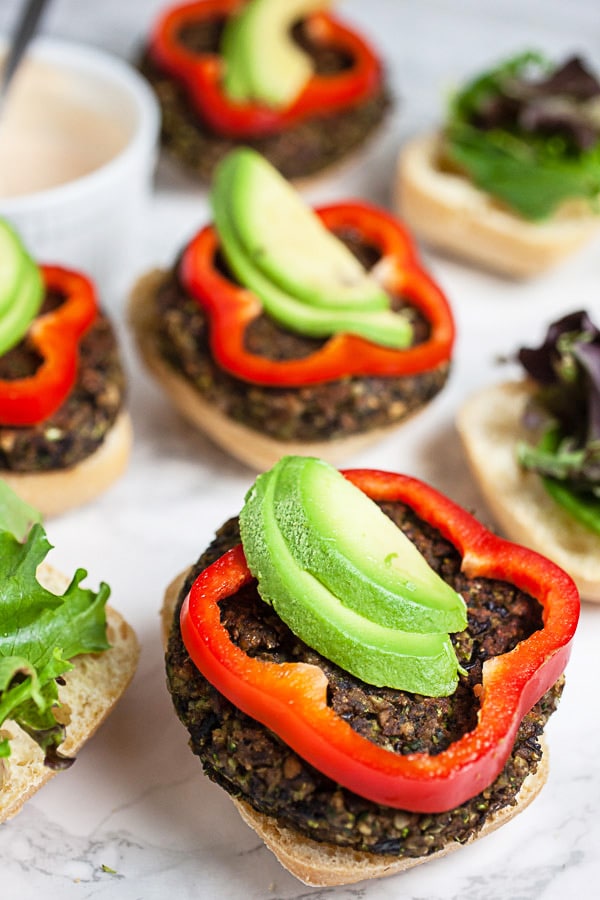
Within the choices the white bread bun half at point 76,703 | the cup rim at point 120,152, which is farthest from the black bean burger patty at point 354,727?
the cup rim at point 120,152

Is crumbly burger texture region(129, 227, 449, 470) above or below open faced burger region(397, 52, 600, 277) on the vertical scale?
below

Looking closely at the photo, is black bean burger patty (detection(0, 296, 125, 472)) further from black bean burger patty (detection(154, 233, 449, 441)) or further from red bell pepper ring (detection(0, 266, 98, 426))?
black bean burger patty (detection(154, 233, 449, 441))

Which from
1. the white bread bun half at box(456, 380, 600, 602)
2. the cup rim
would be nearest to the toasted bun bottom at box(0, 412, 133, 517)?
the cup rim

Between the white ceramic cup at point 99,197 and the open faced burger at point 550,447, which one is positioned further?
the white ceramic cup at point 99,197

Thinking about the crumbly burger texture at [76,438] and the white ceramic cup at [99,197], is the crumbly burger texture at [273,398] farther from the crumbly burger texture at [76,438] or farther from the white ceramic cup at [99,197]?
the white ceramic cup at [99,197]

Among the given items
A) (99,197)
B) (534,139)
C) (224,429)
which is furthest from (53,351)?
(534,139)

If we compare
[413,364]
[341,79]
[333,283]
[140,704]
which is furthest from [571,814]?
[341,79]
